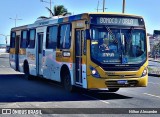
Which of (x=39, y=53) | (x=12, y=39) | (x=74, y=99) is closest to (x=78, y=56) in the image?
(x=74, y=99)

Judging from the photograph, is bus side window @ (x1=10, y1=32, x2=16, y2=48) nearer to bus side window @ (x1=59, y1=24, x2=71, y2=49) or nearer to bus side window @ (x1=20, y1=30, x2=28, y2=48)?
bus side window @ (x1=20, y1=30, x2=28, y2=48)

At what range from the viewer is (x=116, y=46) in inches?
581

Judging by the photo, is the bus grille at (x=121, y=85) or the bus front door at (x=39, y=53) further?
the bus front door at (x=39, y=53)

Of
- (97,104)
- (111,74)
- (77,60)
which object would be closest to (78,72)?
(77,60)

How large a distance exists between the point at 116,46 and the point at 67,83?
9.69ft

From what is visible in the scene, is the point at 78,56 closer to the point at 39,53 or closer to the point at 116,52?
the point at 116,52

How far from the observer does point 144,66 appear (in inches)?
592

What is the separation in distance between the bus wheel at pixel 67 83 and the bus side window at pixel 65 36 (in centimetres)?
112

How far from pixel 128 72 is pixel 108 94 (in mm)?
1969

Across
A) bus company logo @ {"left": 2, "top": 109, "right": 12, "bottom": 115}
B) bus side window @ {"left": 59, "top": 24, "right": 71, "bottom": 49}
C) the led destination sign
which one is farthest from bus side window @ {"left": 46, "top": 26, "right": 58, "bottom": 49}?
bus company logo @ {"left": 2, "top": 109, "right": 12, "bottom": 115}

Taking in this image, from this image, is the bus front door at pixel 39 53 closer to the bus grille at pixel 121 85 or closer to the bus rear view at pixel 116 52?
the bus rear view at pixel 116 52

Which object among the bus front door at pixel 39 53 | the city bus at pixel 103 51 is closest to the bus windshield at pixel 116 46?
the city bus at pixel 103 51

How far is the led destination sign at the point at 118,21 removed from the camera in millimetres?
14764

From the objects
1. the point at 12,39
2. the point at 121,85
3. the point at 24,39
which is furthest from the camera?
the point at 12,39
